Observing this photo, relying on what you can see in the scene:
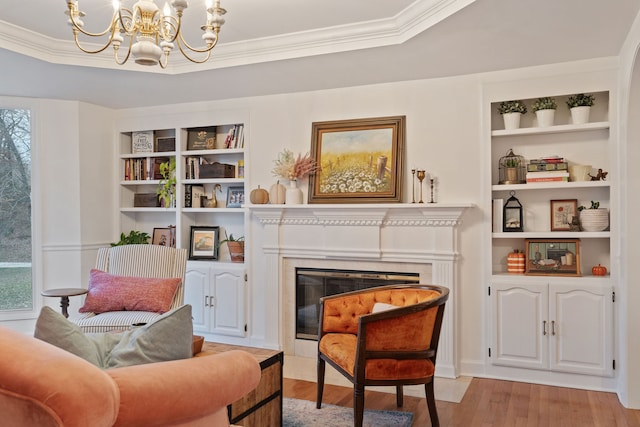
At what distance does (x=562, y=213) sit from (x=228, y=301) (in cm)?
305

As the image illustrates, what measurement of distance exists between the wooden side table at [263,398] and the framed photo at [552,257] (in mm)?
2191

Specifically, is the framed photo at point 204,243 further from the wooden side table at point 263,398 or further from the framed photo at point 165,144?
the wooden side table at point 263,398

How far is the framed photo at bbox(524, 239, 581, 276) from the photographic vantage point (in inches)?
152

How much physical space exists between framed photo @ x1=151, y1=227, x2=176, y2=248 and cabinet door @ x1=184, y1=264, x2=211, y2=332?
505mm

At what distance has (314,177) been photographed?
180 inches

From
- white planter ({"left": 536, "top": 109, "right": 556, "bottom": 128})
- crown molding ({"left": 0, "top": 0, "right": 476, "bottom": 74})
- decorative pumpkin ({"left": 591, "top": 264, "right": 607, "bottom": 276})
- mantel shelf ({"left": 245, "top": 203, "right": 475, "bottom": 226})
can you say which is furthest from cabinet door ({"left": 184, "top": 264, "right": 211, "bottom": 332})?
decorative pumpkin ({"left": 591, "top": 264, "right": 607, "bottom": 276})

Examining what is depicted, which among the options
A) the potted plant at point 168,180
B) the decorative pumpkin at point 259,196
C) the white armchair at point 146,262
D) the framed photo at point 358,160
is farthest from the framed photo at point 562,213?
the potted plant at point 168,180

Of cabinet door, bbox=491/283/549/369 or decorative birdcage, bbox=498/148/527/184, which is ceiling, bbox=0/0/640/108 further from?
cabinet door, bbox=491/283/549/369

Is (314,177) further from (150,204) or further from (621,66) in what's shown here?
(621,66)

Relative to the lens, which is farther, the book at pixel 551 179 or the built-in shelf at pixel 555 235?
the book at pixel 551 179

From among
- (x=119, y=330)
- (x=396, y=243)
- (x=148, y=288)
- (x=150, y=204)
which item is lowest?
(x=119, y=330)

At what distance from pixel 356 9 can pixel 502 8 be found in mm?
892

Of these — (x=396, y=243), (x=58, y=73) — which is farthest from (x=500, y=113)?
(x=58, y=73)

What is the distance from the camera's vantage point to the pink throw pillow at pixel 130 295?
4020 millimetres
